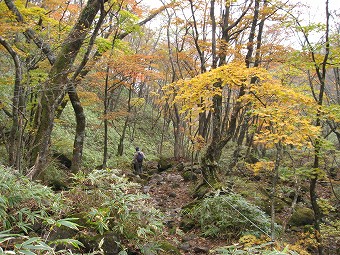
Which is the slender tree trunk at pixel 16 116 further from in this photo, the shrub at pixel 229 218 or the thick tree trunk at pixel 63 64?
the shrub at pixel 229 218

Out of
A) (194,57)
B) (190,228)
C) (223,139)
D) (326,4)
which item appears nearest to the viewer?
(326,4)

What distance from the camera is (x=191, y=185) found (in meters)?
12.0

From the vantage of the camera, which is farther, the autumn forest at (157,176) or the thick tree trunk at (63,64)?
the thick tree trunk at (63,64)

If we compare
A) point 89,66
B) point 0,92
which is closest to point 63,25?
point 89,66

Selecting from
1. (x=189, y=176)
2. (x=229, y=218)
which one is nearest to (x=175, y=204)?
(x=189, y=176)

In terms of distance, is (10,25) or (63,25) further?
(63,25)

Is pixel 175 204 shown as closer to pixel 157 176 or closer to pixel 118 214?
pixel 157 176

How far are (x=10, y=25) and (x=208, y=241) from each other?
7292 millimetres

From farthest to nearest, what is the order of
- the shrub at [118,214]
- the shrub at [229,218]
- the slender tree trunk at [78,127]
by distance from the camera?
the slender tree trunk at [78,127], the shrub at [229,218], the shrub at [118,214]

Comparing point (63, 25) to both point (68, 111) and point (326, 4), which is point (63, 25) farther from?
point (68, 111)

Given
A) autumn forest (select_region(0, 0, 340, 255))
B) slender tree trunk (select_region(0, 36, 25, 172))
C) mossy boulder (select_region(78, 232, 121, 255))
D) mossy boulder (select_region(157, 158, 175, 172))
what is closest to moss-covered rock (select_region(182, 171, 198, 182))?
autumn forest (select_region(0, 0, 340, 255))

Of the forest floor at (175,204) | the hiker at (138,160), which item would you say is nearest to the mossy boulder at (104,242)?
the forest floor at (175,204)

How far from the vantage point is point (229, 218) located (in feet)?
23.7

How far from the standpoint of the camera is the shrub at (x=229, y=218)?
6977mm
